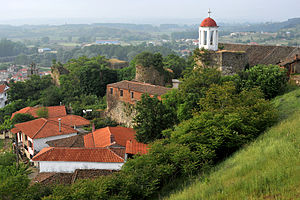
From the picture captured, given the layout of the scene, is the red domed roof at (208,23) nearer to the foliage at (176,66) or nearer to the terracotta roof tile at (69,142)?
the foliage at (176,66)

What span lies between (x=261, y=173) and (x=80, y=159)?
11.2 meters

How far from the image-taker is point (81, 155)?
1800cm

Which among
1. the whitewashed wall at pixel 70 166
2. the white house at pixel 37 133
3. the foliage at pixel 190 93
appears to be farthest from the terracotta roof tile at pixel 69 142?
the foliage at pixel 190 93

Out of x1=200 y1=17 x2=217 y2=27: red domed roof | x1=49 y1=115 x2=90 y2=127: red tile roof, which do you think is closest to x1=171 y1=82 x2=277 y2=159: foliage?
x1=200 y1=17 x2=217 y2=27: red domed roof

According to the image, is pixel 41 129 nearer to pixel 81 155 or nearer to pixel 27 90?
pixel 81 155

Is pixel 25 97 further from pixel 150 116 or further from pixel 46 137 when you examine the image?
pixel 150 116

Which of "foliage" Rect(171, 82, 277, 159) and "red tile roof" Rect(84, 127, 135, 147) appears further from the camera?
Result: "red tile roof" Rect(84, 127, 135, 147)

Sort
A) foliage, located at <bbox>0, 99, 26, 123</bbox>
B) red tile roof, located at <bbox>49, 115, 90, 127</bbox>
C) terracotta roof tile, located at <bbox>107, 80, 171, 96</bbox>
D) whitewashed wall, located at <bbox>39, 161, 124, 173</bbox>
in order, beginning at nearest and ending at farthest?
whitewashed wall, located at <bbox>39, 161, 124, 173</bbox>
terracotta roof tile, located at <bbox>107, 80, 171, 96</bbox>
red tile roof, located at <bbox>49, 115, 90, 127</bbox>
foliage, located at <bbox>0, 99, 26, 123</bbox>

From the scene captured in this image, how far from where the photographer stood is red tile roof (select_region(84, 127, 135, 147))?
2031 centimetres

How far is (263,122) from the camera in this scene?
14.3 meters

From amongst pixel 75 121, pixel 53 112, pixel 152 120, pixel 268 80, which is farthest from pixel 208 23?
pixel 53 112

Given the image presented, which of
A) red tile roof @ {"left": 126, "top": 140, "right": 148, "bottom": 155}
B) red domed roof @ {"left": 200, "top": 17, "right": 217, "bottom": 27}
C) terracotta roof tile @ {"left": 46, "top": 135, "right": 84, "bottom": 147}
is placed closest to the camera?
red tile roof @ {"left": 126, "top": 140, "right": 148, "bottom": 155}

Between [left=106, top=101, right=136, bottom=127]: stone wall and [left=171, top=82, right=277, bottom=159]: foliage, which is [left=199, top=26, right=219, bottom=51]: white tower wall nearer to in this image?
[left=106, top=101, right=136, bottom=127]: stone wall

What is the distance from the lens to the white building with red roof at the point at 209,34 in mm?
24344
